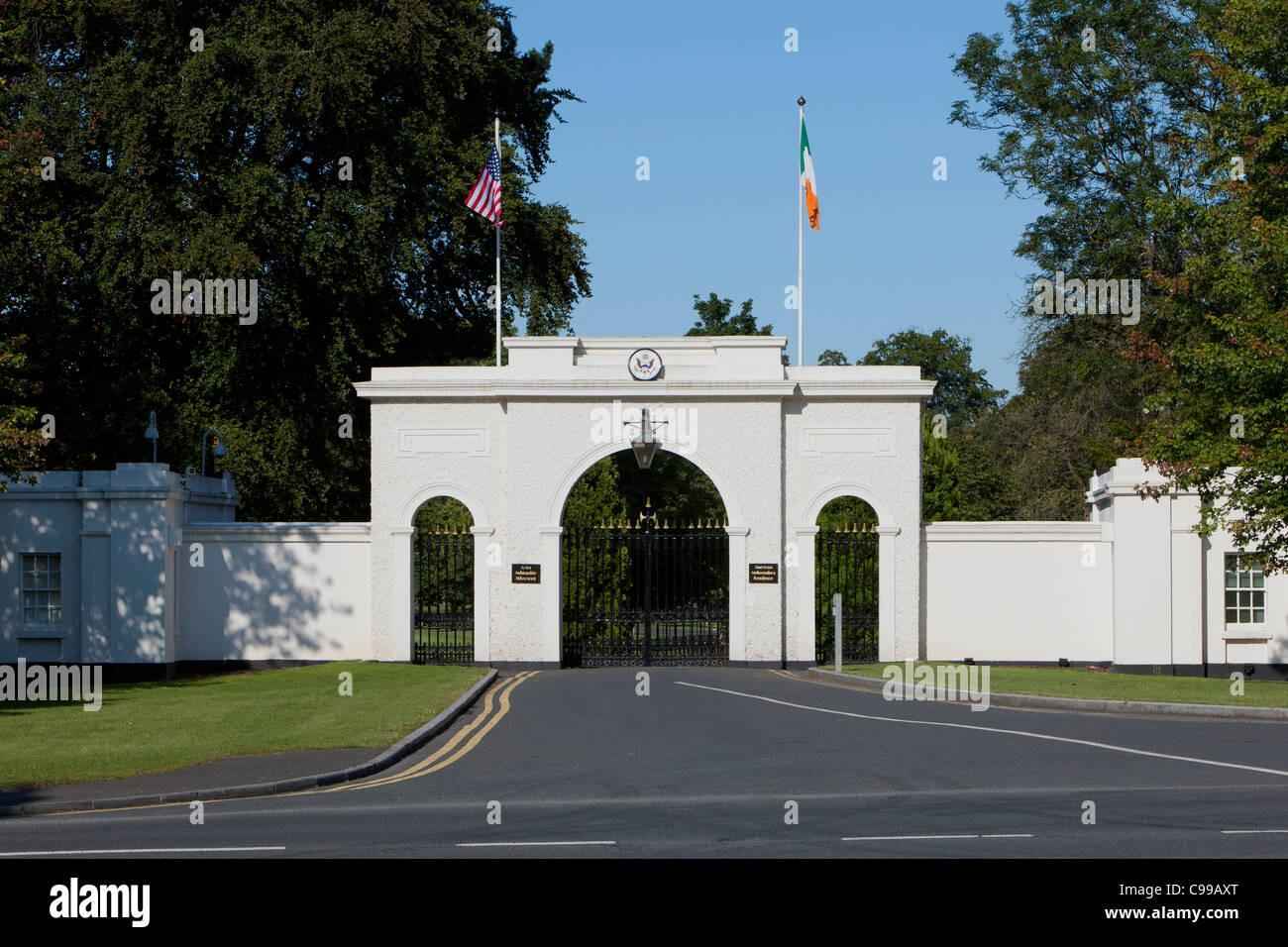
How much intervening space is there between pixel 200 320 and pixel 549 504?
1171 cm

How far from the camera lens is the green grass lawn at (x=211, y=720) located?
14.2 meters

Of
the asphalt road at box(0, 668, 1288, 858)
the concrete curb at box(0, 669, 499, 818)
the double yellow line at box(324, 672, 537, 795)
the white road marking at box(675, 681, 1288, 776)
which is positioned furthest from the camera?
the white road marking at box(675, 681, 1288, 776)

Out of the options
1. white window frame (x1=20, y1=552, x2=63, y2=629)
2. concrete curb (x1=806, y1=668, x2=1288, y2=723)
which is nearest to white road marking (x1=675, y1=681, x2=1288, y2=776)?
concrete curb (x1=806, y1=668, x2=1288, y2=723)

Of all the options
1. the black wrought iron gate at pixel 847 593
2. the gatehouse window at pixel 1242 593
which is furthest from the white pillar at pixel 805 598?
the gatehouse window at pixel 1242 593

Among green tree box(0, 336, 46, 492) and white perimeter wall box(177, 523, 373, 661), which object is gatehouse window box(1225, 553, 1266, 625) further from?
green tree box(0, 336, 46, 492)

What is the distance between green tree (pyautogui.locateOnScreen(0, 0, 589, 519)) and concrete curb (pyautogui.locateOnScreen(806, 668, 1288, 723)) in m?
19.5

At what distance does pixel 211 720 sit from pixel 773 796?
9.50 metres

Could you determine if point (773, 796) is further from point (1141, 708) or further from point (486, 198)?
point (486, 198)

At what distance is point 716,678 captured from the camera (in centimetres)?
2466

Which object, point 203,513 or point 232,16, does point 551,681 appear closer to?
point 203,513

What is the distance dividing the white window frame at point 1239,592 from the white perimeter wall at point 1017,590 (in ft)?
7.38

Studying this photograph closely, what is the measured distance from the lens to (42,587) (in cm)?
2778

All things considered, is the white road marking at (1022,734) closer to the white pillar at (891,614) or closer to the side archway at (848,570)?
the side archway at (848,570)

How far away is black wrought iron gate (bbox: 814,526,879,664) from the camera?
92.7 feet
